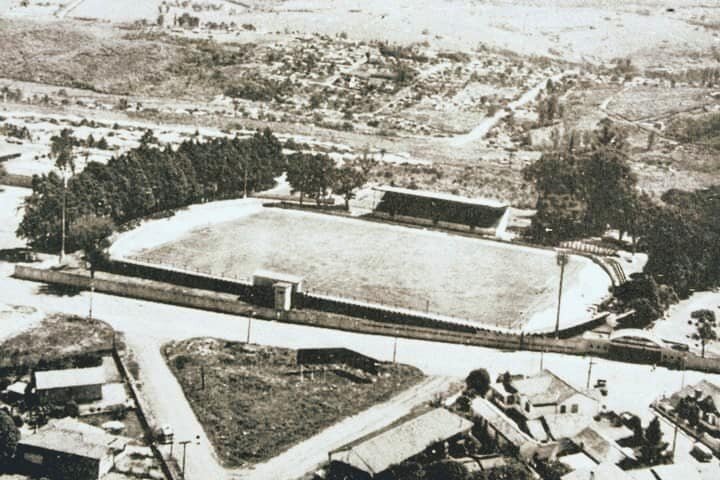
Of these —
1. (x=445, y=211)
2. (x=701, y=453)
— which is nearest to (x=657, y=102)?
(x=445, y=211)

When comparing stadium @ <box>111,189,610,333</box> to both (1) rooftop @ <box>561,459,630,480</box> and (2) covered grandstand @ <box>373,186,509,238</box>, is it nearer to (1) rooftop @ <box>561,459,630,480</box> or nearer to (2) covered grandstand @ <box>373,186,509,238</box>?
(2) covered grandstand @ <box>373,186,509,238</box>

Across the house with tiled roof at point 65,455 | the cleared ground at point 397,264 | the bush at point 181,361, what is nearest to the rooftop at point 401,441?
the house with tiled roof at point 65,455

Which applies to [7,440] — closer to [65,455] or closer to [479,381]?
[65,455]

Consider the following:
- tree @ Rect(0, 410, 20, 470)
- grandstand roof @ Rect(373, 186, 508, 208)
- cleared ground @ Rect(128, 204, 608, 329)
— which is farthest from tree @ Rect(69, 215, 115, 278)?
grandstand roof @ Rect(373, 186, 508, 208)

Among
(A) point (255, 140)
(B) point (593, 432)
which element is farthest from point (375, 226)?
(B) point (593, 432)

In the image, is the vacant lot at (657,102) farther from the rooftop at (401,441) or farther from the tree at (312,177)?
the rooftop at (401,441)
